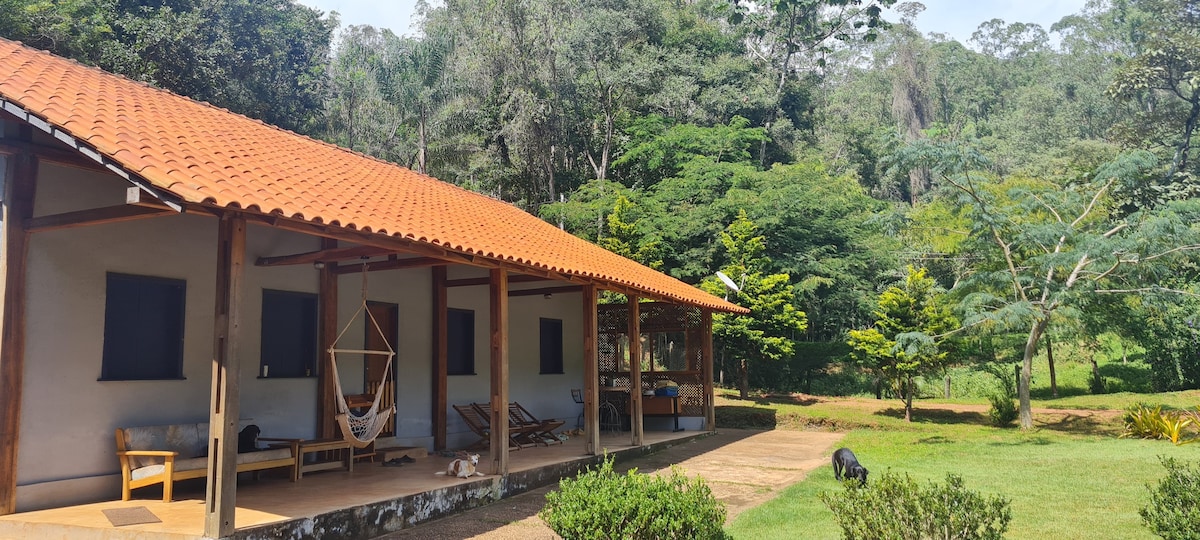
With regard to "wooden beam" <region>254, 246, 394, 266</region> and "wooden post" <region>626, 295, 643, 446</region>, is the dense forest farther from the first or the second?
"wooden beam" <region>254, 246, 394, 266</region>

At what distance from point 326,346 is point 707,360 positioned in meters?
7.98

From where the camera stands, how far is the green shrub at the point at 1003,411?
15.9 m

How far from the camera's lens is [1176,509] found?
185 inches

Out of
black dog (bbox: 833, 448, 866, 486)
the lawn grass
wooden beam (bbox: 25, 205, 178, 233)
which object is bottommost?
the lawn grass

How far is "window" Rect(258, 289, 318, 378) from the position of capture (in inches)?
319

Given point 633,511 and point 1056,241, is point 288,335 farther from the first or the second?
point 1056,241

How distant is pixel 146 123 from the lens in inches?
249

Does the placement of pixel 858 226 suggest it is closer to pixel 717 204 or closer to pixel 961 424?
pixel 717 204

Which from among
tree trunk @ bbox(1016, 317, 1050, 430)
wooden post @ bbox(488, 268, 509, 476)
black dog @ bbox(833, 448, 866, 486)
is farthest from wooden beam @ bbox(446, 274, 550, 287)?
tree trunk @ bbox(1016, 317, 1050, 430)

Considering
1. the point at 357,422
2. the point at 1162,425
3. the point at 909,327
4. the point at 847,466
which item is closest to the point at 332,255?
the point at 357,422

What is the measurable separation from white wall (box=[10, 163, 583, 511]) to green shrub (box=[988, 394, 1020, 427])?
499 inches

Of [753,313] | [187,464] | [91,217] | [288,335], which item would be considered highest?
[91,217]

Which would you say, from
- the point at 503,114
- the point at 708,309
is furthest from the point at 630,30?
the point at 708,309

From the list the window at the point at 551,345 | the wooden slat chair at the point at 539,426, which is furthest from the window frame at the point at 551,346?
the wooden slat chair at the point at 539,426
